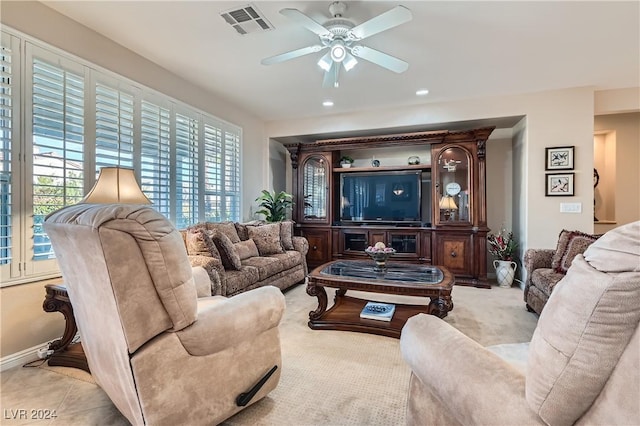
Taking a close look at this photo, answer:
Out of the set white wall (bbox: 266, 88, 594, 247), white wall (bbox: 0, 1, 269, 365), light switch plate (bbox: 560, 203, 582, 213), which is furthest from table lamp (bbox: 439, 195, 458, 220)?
white wall (bbox: 0, 1, 269, 365)

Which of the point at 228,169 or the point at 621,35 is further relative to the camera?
the point at 228,169

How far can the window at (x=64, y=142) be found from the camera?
2.20 meters

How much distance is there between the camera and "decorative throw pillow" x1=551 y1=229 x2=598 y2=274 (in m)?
2.75

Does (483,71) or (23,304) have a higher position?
(483,71)

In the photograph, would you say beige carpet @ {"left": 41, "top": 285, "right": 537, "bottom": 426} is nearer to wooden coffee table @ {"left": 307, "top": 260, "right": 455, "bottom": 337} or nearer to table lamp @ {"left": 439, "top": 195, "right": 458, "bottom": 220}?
wooden coffee table @ {"left": 307, "top": 260, "right": 455, "bottom": 337}

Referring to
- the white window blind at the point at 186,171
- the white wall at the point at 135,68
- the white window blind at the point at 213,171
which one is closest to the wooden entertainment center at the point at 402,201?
the white wall at the point at 135,68

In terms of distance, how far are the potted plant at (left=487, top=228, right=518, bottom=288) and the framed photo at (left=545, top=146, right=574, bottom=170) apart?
1.13 m

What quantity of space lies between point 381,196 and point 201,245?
3.15 metres

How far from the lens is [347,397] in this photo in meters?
1.77

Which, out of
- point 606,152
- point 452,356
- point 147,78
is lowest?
point 452,356

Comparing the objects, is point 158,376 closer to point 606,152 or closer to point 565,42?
point 565,42

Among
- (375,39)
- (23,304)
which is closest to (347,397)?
(23,304)

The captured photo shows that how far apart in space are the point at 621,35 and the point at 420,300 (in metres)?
3.18

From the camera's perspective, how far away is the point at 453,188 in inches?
185
